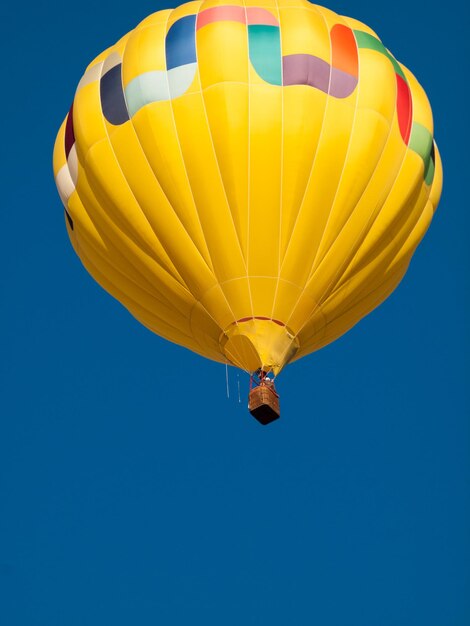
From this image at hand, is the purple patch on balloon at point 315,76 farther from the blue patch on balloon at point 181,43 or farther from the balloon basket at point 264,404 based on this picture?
the balloon basket at point 264,404

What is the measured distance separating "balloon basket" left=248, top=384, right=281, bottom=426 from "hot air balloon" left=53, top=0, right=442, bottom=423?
0.02m

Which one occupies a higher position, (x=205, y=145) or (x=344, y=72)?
(x=344, y=72)

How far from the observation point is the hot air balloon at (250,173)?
64.4 feet

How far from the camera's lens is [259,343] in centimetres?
1956

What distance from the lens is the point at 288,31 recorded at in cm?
2031

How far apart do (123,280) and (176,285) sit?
961 millimetres

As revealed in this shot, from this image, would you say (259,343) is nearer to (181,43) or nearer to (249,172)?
(249,172)

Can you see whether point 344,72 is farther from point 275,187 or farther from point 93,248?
point 93,248

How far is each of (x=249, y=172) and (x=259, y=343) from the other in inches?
64.3

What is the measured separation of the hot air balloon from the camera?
1962 cm

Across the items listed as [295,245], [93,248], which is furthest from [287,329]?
[93,248]

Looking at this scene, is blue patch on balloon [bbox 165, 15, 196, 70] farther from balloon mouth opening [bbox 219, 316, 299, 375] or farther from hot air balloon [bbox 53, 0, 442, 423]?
balloon mouth opening [bbox 219, 316, 299, 375]

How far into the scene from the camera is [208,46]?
791 inches

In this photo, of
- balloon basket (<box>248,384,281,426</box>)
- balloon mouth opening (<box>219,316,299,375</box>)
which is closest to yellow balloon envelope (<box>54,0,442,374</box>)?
balloon mouth opening (<box>219,316,299,375</box>)
